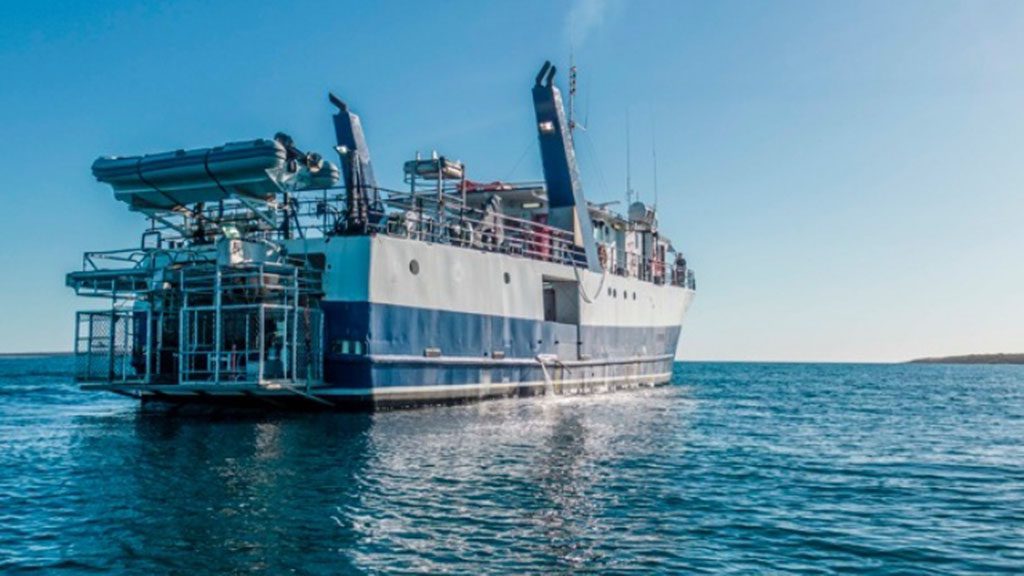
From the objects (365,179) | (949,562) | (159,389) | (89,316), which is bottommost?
(949,562)

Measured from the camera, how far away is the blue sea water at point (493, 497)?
29.8 feet

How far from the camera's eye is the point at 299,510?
11047mm

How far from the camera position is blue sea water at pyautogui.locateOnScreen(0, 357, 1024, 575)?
9.09 metres

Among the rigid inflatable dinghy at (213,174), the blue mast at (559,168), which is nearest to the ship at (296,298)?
the rigid inflatable dinghy at (213,174)

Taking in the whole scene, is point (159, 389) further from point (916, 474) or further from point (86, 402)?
point (916, 474)

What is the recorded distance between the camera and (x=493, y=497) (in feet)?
39.4

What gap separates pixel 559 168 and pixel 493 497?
21.5 metres

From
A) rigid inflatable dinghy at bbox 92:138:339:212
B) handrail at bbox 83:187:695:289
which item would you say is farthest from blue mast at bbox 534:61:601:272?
rigid inflatable dinghy at bbox 92:138:339:212

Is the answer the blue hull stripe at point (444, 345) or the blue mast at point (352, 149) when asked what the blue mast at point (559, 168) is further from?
the blue mast at point (352, 149)

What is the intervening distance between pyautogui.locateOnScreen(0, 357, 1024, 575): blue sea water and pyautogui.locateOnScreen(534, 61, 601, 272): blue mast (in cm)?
1156

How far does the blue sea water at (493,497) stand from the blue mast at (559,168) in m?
11.6

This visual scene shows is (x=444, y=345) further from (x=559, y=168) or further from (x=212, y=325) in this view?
(x=559, y=168)

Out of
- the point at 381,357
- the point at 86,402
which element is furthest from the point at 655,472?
the point at 86,402

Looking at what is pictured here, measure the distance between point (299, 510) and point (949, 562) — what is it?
298 inches
